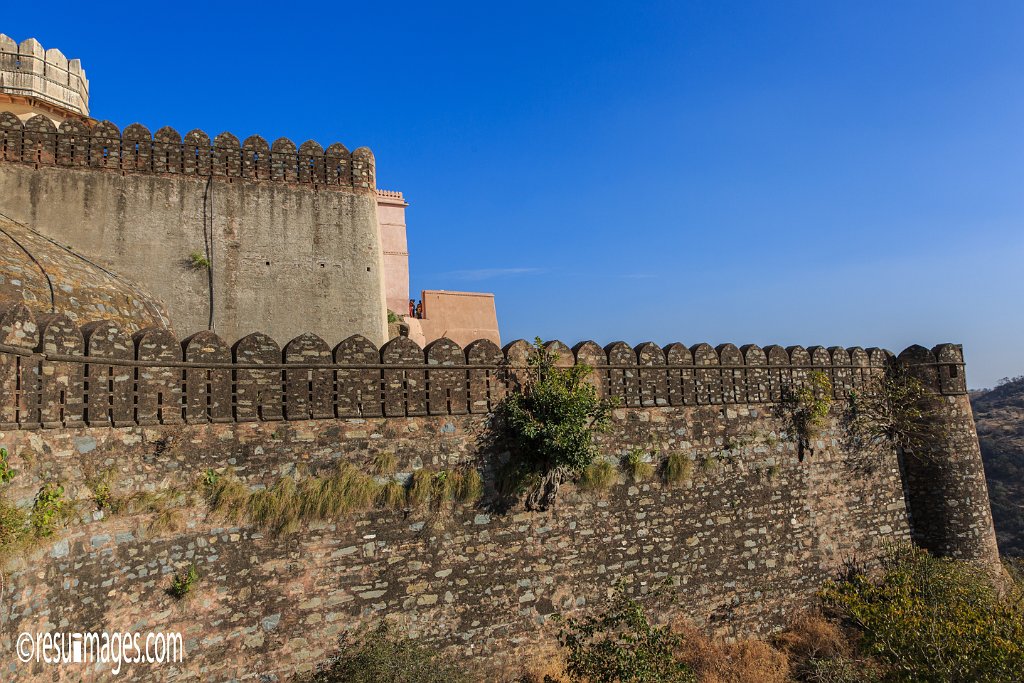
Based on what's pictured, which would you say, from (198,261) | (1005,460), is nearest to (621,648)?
(198,261)

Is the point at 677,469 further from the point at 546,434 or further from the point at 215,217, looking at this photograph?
the point at 215,217

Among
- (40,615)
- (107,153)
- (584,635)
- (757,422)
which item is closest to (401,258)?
(107,153)

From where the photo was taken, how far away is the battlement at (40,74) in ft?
32.1

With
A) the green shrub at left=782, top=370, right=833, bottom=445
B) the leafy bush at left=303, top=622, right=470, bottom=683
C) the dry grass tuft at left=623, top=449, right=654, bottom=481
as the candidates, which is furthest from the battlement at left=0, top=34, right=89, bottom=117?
the green shrub at left=782, top=370, right=833, bottom=445

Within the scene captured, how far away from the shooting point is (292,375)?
6523 millimetres

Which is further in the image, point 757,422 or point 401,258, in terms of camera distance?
point 401,258

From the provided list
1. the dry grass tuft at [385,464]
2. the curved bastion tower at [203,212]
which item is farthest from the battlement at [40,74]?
the dry grass tuft at [385,464]

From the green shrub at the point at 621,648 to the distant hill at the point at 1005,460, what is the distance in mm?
17486

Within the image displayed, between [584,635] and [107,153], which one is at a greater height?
[107,153]

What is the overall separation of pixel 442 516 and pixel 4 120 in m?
7.61

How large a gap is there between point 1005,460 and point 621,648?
93.1 ft

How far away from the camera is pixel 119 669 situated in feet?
17.4

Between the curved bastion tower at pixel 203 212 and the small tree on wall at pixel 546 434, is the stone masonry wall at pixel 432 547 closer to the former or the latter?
the small tree on wall at pixel 546 434

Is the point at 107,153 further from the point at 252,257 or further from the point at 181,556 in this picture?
the point at 181,556
